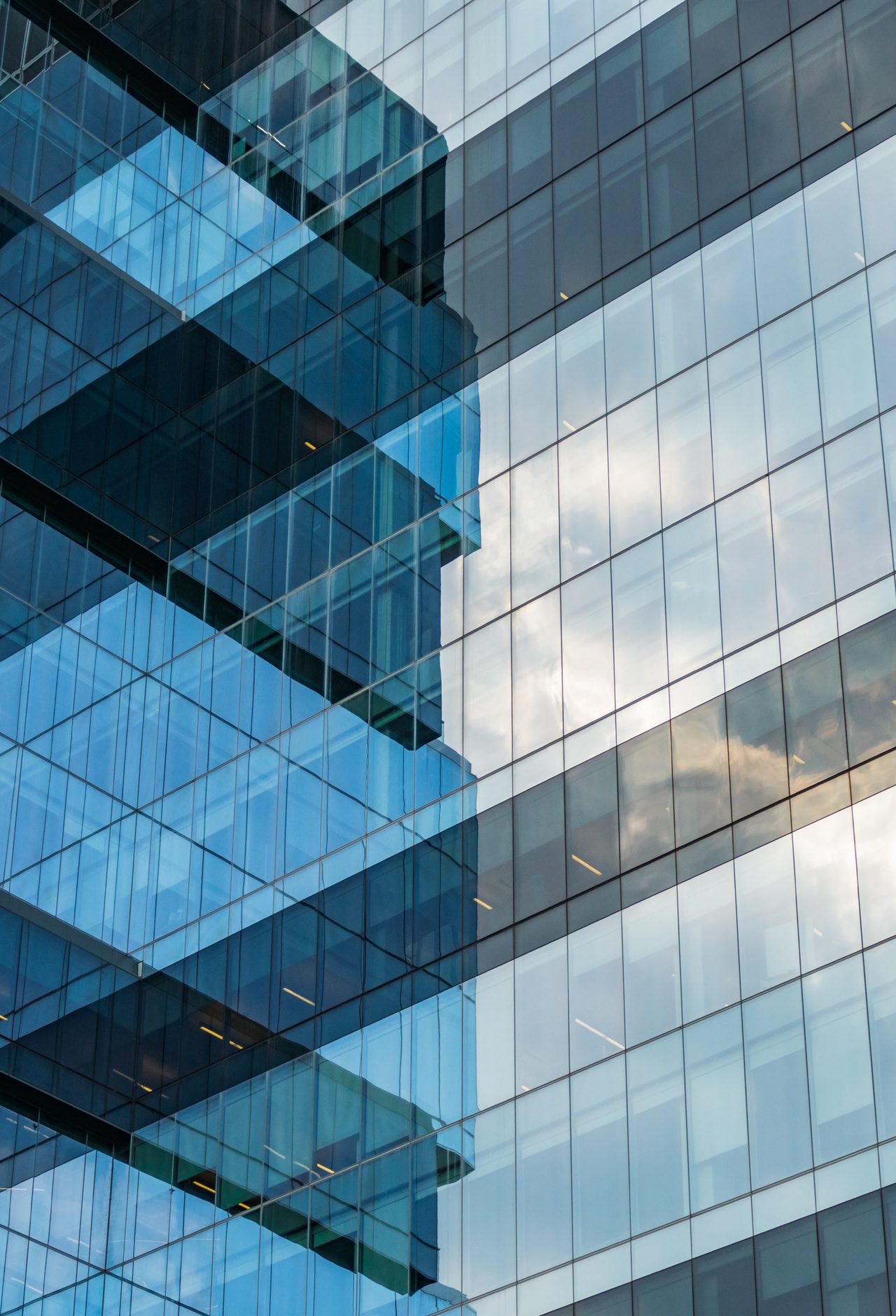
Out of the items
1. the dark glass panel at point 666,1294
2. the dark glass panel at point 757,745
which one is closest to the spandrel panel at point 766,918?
the dark glass panel at point 757,745

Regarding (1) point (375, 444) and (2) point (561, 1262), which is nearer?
(2) point (561, 1262)

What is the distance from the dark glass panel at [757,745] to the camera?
34312mm

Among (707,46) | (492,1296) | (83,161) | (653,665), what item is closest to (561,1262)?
(492,1296)

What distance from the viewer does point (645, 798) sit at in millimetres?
36188

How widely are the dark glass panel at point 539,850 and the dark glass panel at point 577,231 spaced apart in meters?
11.2

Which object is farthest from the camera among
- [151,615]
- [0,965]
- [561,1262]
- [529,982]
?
[151,615]

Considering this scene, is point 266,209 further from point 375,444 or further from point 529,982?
point 529,982

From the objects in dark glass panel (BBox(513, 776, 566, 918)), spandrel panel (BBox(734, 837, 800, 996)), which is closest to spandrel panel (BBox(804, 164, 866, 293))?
dark glass panel (BBox(513, 776, 566, 918))

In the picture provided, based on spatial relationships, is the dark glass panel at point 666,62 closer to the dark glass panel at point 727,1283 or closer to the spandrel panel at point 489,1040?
the spandrel panel at point 489,1040

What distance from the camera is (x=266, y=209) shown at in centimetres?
5097

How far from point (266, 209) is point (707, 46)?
1383cm

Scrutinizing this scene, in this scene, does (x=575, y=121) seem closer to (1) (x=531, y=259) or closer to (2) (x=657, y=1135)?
(1) (x=531, y=259)

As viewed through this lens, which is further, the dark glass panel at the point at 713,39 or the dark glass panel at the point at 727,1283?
the dark glass panel at the point at 713,39

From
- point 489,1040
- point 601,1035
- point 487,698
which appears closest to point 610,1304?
point 601,1035
